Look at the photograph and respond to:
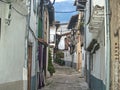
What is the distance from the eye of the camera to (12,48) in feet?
37.0

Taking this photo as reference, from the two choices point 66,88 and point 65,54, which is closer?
point 66,88

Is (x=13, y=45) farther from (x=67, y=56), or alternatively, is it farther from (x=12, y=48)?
(x=67, y=56)

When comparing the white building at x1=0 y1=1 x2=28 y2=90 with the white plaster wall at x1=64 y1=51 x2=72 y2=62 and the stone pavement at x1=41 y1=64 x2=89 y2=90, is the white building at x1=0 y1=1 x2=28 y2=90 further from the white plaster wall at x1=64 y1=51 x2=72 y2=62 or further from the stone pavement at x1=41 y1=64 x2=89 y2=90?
the white plaster wall at x1=64 y1=51 x2=72 y2=62

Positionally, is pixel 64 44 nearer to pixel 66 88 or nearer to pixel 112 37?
pixel 66 88

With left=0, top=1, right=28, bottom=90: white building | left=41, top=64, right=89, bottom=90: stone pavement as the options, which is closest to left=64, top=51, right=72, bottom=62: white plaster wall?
left=41, top=64, right=89, bottom=90: stone pavement

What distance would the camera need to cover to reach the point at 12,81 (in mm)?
11188

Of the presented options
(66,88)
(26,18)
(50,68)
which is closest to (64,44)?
(50,68)

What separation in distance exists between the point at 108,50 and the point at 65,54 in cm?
4623

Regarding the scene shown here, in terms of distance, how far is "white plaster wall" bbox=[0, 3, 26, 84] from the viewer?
10.4 metres

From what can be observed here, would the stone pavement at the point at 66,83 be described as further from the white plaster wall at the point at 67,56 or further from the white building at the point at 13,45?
the white plaster wall at the point at 67,56

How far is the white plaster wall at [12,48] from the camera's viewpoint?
34.1 feet

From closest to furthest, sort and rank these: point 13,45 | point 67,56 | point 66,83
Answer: point 13,45, point 66,83, point 67,56

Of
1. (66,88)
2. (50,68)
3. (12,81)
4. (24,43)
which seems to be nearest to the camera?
(12,81)

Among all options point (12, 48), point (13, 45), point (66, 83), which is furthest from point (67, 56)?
point (12, 48)
